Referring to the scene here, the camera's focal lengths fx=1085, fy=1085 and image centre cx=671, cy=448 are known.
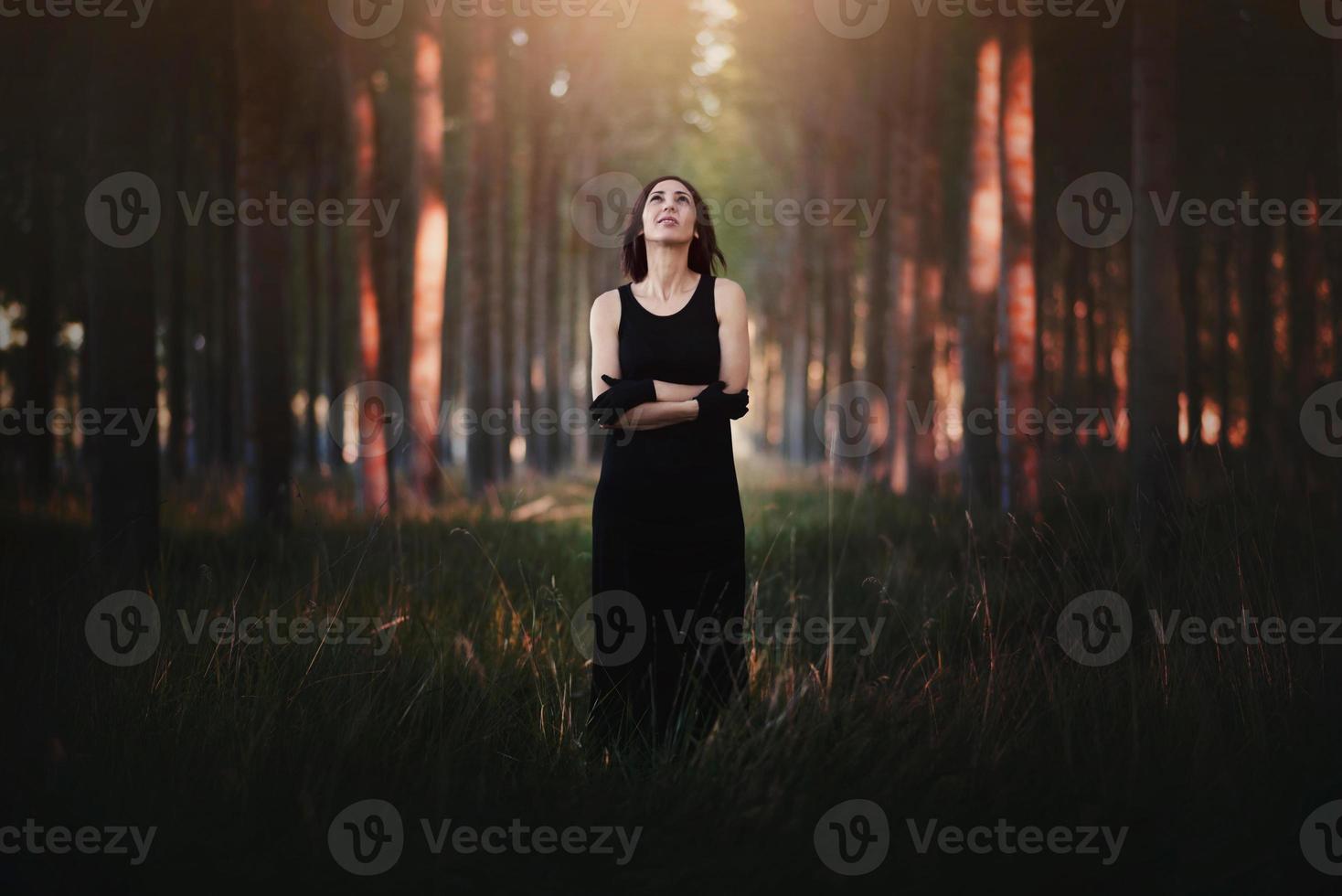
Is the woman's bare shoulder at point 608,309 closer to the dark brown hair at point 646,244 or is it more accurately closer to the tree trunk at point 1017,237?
the dark brown hair at point 646,244

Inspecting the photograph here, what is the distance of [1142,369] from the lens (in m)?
7.38

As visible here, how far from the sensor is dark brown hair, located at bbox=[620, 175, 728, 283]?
4.52m

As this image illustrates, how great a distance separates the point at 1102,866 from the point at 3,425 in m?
Answer: 11.6

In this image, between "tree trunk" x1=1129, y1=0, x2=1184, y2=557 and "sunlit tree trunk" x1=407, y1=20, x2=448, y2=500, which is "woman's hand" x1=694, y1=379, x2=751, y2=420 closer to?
"tree trunk" x1=1129, y1=0, x2=1184, y2=557

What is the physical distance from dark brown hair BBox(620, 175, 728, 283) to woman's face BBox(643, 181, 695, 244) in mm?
56

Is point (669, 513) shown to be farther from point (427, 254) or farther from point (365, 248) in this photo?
point (365, 248)

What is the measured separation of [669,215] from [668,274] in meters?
0.24

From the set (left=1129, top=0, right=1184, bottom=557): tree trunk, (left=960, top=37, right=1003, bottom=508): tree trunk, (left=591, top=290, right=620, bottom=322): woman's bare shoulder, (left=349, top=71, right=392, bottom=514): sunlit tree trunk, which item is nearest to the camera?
(left=591, top=290, right=620, bottom=322): woman's bare shoulder

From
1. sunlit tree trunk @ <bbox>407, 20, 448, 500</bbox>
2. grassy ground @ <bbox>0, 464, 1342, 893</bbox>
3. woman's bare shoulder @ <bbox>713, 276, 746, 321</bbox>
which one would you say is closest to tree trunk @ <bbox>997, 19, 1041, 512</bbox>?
grassy ground @ <bbox>0, 464, 1342, 893</bbox>

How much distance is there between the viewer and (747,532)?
34.9ft

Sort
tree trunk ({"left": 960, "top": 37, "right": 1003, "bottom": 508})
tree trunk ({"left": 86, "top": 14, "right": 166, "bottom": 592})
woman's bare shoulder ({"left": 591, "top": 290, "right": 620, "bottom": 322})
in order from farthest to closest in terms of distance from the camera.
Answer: tree trunk ({"left": 960, "top": 37, "right": 1003, "bottom": 508}), tree trunk ({"left": 86, "top": 14, "right": 166, "bottom": 592}), woman's bare shoulder ({"left": 591, "top": 290, "right": 620, "bottom": 322})

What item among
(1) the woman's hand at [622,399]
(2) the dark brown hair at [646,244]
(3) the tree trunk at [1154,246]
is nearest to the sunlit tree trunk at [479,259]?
(3) the tree trunk at [1154,246]

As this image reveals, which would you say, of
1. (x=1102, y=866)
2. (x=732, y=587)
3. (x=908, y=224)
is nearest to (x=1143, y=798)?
(x=1102, y=866)

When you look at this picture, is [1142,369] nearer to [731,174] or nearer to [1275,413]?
[1275,413]
